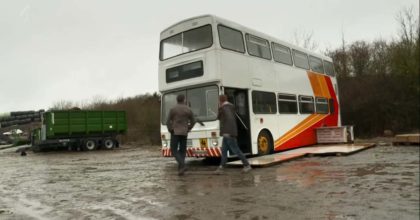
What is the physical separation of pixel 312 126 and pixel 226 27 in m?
6.39

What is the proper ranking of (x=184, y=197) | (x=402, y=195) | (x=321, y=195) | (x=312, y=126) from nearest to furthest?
(x=402, y=195) → (x=321, y=195) → (x=184, y=197) → (x=312, y=126)

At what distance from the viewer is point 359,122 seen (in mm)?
19172

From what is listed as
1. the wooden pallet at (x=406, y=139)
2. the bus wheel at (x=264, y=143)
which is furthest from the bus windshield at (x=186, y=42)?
the wooden pallet at (x=406, y=139)

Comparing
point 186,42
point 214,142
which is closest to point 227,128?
point 214,142

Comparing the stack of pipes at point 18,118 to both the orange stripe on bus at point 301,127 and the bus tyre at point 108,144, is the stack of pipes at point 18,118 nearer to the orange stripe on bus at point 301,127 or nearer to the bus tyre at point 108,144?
the bus tyre at point 108,144

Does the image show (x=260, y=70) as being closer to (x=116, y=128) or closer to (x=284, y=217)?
(x=284, y=217)

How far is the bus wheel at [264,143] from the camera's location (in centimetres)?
1217

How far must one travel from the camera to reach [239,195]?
6168 mm

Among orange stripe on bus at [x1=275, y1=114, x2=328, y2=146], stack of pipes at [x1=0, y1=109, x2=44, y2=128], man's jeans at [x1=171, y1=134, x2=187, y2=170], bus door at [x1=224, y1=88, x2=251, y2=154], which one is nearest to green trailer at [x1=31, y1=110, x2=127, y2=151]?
stack of pipes at [x1=0, y1=109, x2=44, y2=128]

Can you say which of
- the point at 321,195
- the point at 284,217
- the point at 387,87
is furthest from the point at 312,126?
the point at 284,217

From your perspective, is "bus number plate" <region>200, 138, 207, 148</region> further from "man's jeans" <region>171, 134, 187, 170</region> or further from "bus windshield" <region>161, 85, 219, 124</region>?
"man's jeans" <region>171, 134, 187, 170</region>

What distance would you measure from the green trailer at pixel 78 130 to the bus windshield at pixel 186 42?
16508 mm

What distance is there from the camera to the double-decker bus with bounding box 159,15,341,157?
35.6 feet

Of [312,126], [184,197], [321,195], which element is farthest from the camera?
[312,126]
